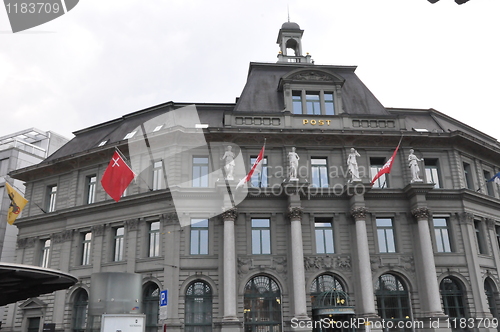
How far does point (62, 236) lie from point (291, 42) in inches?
1024

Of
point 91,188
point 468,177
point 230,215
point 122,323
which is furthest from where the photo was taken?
point 91,188

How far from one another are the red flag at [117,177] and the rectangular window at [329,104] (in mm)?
15998

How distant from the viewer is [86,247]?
36.1m

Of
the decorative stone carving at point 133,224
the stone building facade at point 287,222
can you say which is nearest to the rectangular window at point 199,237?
the stone building facade at point 287,222

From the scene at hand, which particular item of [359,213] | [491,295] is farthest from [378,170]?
[491,295]

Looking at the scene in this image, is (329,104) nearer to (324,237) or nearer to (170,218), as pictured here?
(324,237)

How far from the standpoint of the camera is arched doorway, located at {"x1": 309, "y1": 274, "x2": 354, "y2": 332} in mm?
30337

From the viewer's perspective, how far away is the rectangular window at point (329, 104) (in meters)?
36.3

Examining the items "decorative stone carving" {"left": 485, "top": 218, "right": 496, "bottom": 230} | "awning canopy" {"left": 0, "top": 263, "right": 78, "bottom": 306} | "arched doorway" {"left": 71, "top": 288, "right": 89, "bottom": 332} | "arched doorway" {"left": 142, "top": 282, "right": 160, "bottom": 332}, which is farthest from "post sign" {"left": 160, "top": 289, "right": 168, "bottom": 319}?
"decorative stone carving" {"left": 485, "top": 218, "right": 496, "bottom": 230}

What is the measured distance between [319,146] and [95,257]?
18.1 meters

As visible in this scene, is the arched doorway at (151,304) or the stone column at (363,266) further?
the arched doorway at (151,304)

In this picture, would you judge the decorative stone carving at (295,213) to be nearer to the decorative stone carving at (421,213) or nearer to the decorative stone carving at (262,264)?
the decorative stone carving at (262,264)

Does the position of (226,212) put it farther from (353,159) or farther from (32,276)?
(32,276)

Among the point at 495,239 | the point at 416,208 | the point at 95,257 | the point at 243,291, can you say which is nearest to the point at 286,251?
the point at 243,291
